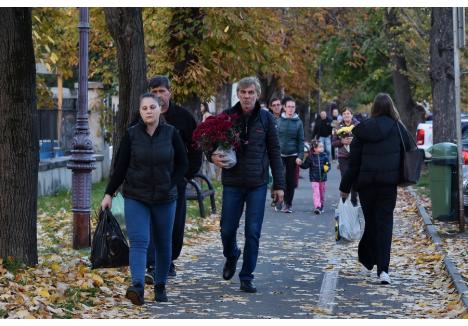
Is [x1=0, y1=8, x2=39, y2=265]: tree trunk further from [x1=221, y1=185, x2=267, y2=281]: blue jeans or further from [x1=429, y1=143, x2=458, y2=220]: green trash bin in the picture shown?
[x1=429, y1=143, x2=458, y2=220]: green trash bin

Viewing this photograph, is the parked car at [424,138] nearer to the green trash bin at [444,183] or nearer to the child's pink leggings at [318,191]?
the child's pink leggings at [318,191]

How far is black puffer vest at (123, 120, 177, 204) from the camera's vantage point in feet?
31.6

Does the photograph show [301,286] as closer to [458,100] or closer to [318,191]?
[458,100]

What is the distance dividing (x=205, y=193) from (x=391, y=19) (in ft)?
69.9

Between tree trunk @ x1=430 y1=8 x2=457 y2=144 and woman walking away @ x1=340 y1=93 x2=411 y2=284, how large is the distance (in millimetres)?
9181

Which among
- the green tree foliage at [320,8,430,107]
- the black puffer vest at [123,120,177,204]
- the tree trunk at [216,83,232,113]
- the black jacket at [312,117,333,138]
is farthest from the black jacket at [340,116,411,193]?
the green tree foliage at [320,8,430,107]

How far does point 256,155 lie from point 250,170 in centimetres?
15

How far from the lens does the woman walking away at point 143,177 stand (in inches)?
380

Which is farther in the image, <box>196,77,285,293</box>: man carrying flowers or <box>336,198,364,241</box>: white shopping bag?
<box>336,198,364,241</box>: white shopping bag

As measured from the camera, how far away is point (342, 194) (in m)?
11.8

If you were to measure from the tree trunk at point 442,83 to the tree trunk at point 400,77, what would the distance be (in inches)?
647

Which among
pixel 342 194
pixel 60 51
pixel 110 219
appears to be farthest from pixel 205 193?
pixel 60 51

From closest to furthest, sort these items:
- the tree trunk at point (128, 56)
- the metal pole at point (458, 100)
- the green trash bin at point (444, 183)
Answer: the tree trunk at point (128, 56), the metal pole at point (458, 100), the green trash bin at point (444, 183)

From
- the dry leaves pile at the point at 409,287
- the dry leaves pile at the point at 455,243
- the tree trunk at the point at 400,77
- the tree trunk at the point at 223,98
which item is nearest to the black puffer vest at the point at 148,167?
the dry leaves pile at the point at 409,287
